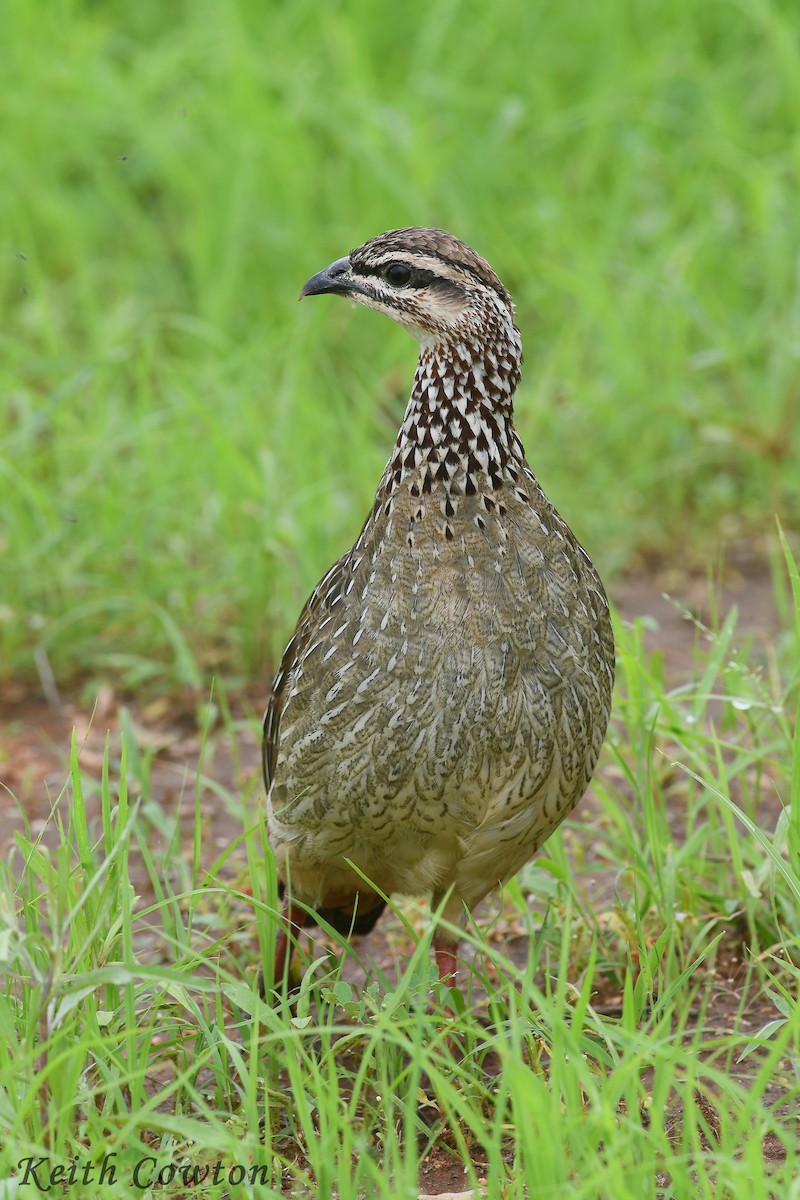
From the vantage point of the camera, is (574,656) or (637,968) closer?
(574,656)

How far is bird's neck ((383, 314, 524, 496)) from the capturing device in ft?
11.3

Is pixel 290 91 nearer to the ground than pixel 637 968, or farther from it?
farther from it

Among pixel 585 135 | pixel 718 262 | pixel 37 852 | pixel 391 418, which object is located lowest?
pixel 37 852

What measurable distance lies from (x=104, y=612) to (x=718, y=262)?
302 cm

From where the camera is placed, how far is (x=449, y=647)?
3.32 metres

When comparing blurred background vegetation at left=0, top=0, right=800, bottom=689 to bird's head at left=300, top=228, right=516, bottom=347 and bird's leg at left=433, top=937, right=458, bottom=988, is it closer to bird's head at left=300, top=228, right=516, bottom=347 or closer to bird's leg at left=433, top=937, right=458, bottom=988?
bird's leg at left=433, top=937, right=458, bottom=988

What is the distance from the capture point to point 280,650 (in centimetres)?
528

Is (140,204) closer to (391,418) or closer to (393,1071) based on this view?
(391,418)

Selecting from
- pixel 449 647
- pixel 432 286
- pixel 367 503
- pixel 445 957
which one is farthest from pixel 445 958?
pixel 367 503

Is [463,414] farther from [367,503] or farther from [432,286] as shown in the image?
[367,503]

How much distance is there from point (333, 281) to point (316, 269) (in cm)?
306

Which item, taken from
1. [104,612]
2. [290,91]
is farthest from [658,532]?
[290,91]

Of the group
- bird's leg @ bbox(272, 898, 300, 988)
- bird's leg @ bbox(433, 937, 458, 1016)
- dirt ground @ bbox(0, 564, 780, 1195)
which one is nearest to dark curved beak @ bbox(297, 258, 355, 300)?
dirt ground @ bbox(0, 564, 780, 1195)

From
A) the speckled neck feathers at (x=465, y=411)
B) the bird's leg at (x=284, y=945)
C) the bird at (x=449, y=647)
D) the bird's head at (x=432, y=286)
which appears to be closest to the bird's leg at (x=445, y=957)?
the bird at (x=449, y=647)
